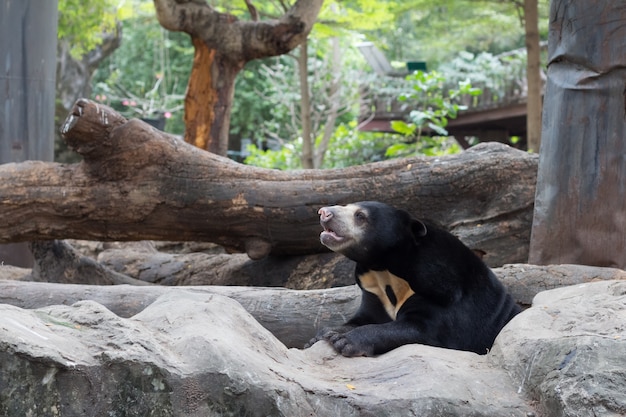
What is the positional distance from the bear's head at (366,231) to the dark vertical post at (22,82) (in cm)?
442

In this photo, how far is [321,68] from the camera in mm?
18625

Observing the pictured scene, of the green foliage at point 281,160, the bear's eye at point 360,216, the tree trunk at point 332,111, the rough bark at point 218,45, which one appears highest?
the rough bark at point 218,45

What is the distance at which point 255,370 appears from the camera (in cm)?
252

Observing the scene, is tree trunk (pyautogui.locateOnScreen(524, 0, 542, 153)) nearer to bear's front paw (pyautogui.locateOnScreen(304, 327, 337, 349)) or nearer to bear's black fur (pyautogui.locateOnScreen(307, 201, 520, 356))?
bear's black fur (pyautogui.locateOnScreen(307, 201, 520, 356))

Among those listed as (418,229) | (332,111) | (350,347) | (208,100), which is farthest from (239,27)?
(332,111)

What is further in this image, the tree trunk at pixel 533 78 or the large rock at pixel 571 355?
the tree trunk at pixel 533 78

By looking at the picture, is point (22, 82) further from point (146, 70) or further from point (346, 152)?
point (146, 70)

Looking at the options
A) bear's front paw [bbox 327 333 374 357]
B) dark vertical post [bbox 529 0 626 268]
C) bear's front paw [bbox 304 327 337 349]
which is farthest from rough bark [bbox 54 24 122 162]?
bear's front paw [bbox 327 333 374 357]

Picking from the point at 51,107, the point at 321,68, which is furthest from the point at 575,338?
the point at 321,68

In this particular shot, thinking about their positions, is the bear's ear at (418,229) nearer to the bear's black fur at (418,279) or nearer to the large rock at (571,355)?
the bear's black fur at (418,279)

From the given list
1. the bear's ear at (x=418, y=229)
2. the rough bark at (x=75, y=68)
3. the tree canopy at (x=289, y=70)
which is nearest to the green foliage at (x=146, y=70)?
the tree canopy at (x=289, y=70)

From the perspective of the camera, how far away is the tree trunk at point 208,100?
9.25 m

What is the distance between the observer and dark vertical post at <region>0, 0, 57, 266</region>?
7.59 metres

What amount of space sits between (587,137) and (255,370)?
10.6ft
